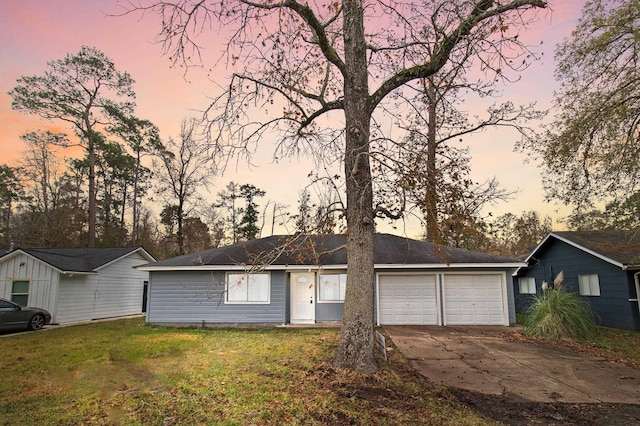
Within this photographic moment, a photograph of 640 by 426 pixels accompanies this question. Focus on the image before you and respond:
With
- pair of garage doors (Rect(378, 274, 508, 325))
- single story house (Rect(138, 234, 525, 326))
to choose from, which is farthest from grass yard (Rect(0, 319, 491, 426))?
pair of garage doors (Rect(378, 274, 508, 325))

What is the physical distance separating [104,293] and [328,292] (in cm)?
1125

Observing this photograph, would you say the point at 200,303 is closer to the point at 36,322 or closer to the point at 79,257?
the point at 36,322

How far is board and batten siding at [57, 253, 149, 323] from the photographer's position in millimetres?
15328

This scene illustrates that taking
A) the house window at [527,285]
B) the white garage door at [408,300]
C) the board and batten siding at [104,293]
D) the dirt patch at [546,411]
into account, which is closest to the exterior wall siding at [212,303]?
the white garage door at [408,300]

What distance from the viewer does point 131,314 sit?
19.2 m

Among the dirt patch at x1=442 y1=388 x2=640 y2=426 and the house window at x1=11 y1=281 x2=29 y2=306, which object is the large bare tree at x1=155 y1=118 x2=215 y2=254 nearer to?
the house window at x1=11 y1=281 x2=29 y2=306

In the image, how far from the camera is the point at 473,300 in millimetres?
13547

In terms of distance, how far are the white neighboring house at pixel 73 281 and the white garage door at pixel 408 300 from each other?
41.7 feet

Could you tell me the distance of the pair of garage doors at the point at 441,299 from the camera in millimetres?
13438

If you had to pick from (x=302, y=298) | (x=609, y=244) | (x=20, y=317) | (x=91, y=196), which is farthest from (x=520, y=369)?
(x=91, y=196)

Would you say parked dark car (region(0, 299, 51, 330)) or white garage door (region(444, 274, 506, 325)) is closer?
parked dark car (region(0, 299, 51, 330))

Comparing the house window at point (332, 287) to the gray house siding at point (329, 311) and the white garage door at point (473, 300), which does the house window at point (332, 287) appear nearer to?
the gray house siding at point (329, 311)

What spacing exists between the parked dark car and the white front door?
9420 millimetres

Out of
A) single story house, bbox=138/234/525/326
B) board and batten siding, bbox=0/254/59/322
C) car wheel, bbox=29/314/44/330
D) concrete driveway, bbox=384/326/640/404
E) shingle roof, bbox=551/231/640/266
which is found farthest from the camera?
board and batten siding, bbox=0/254/59/322
